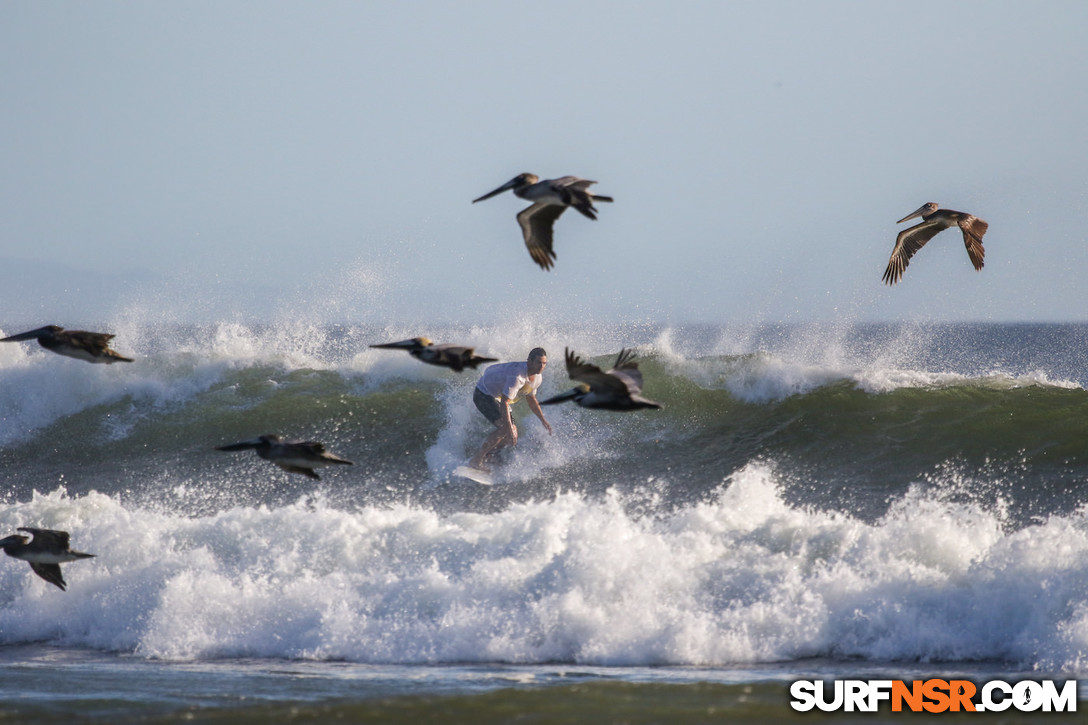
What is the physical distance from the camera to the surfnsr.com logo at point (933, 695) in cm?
690

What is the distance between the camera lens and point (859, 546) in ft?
32.7

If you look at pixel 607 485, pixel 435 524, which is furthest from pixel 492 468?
pixel 435 524

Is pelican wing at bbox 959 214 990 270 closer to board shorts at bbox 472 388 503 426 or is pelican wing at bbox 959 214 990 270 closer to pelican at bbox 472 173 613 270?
pelican at bbox 472 173 613 270

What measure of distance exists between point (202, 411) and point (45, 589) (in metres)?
6.57

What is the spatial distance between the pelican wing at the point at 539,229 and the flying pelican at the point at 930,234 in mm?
3220

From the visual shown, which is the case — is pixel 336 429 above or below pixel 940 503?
above

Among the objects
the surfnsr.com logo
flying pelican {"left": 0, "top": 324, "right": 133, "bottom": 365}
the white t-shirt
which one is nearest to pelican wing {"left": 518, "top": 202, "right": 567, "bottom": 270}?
flying pelican {"left": 0, "top": 324, "right": 133, "bottom": 365}

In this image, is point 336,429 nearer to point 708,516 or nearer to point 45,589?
point 45,589

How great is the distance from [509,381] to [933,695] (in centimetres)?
627

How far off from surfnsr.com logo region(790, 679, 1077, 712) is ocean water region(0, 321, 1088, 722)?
0.25 metres

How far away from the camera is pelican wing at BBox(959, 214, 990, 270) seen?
31.4 feet

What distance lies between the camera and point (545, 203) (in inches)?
305

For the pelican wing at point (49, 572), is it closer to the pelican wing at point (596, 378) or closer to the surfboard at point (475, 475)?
the pelican wing at point (596, 378)

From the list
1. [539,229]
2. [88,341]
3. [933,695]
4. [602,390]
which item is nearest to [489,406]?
[539,229]
